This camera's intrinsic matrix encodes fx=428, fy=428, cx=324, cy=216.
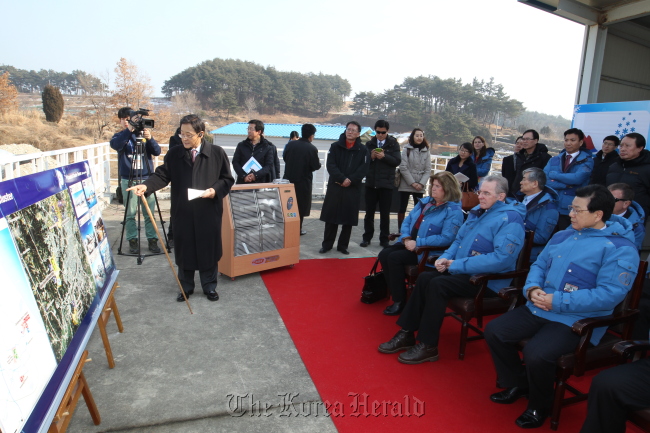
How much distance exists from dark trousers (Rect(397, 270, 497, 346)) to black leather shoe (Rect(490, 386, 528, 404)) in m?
0.53

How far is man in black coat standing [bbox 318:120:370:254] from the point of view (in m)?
5.46

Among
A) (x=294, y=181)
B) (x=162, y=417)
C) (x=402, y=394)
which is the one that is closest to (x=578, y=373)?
(x=402, y=394)

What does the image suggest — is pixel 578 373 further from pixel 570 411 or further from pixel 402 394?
pixel 402 394

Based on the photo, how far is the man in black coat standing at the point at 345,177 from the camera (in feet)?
17.9

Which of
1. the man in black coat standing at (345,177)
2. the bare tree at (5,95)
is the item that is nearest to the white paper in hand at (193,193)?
the man in black coat standing at (345,177)

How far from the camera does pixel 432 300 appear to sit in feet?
9.81

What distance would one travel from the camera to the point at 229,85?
4856cm

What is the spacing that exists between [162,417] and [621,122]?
6.53 metres

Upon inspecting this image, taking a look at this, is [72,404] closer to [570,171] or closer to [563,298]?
[563,298]

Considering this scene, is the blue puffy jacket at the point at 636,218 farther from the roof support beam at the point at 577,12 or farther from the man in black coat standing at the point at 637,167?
the roof support beam at the point at 577,12

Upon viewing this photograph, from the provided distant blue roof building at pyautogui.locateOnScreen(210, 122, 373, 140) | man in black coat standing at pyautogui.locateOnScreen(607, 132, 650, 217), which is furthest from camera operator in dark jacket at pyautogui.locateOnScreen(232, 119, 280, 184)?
distant blue roof building at pyautogui.locateOnScreen(210, 122, 373, 140)

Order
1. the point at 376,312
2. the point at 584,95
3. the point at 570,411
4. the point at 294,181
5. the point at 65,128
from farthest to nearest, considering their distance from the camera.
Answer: the point at 65,128, the point at 584,95, the point at 294,181, the point at 376,312, the point at 570,411

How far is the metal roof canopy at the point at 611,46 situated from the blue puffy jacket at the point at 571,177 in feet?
7.90

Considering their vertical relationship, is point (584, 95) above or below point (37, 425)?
above
